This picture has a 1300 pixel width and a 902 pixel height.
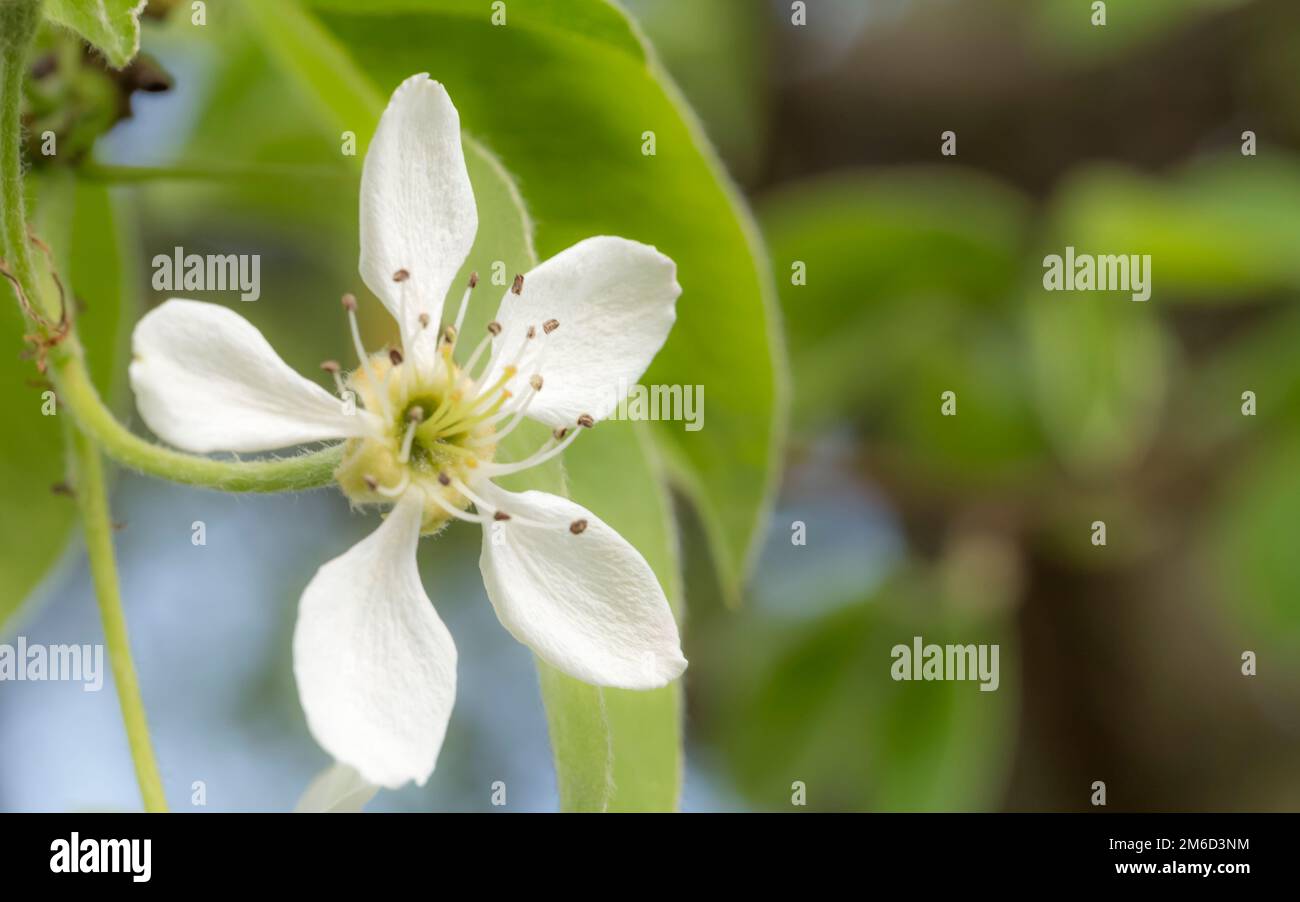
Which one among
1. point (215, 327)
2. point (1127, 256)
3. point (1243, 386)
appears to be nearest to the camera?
point (215, 327)

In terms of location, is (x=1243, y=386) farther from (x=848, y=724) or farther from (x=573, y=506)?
(x=573, y=506)

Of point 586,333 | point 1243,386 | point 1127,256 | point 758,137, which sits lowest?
point 586,333

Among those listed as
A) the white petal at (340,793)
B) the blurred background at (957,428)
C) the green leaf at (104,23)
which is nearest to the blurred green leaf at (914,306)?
the blurred background at (957,428)

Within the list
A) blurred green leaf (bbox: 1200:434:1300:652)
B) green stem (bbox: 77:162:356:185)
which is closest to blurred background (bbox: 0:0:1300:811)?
blurred green leaf (bbox: 1200:434:1300:652)

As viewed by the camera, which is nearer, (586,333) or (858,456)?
(586,333)

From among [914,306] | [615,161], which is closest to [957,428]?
[914,306]

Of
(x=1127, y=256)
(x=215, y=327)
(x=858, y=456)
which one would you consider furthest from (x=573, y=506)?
(x=858, y=456)

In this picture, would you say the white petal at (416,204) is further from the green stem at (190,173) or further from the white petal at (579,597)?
the green stem at (190,173)
